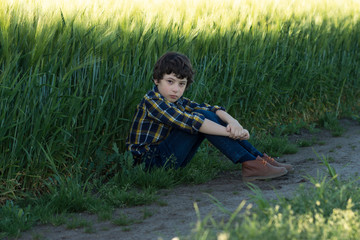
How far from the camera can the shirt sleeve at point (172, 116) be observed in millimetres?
3494

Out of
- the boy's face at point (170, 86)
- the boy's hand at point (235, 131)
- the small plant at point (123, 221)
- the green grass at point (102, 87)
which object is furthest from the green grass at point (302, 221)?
the boy's face at point (170, 86)

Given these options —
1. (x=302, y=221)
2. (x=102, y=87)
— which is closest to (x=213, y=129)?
(x=102, y=87)

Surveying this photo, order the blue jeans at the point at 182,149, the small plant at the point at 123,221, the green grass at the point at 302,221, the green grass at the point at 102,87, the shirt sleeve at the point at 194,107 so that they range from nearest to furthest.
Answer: the green grass at the point at 302,221
the small plant at the point at 123,221
the green grass at the point at 102,87
the blue jeans at the point at 182,149
the shirt sleeve at the point at 194,107

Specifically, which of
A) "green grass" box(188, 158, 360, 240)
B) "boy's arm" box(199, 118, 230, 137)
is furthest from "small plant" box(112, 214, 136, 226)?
"boy's arm" box(199, 118, 230, 137)

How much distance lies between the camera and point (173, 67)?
141 inches

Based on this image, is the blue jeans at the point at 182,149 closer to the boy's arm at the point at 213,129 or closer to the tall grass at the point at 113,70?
the boy's arm at the point at 213,129

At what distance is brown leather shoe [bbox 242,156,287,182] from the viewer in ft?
12.1

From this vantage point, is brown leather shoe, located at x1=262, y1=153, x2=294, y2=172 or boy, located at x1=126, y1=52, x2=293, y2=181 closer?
boy, located at x1=126, y1=52, x2=293, y2=181

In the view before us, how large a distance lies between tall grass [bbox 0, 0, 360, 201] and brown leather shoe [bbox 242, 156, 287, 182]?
2.84 feet

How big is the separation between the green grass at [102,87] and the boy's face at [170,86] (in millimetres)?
238

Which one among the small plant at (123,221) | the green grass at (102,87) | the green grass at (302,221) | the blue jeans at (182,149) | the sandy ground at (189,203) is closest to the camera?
the green grass at (302,221)

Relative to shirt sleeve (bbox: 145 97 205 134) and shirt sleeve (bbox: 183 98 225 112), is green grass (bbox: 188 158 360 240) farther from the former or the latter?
shirt sleeve (bbox: 183 98 225 112)

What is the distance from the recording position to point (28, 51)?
3.42 metres

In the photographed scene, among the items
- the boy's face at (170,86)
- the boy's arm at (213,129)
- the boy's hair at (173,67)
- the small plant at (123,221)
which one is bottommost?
the small plant at (123,221)
